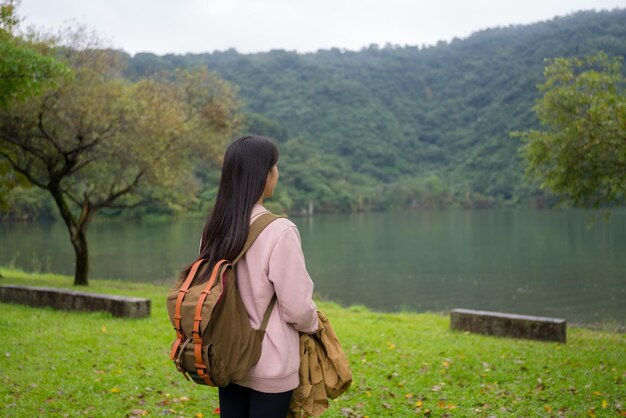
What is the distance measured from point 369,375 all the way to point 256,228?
4560 millimetres

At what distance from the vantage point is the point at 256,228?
2.55 metres

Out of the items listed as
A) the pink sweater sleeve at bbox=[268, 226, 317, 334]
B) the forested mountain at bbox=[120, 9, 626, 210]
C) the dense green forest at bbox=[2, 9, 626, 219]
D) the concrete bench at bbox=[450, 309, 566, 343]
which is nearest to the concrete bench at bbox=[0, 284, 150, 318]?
the concrete bench at bbox=[450, 309, 566, 343]

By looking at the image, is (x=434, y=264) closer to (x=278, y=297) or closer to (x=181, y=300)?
(x=278, y=297)

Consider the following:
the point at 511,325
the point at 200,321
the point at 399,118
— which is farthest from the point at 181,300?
the point at 399,118

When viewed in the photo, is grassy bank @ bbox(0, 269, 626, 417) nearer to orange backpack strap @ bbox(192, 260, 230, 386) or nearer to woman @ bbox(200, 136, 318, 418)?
woman @ bbox(200, 136, 318, 418)

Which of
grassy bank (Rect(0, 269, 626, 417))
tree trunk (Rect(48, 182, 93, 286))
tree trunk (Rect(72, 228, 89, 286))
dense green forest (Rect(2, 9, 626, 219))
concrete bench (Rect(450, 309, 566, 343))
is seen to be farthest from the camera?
dense green forest (Rect(2, 9, 626, 219))

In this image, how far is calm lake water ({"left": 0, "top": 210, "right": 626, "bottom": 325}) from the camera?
68.3ft

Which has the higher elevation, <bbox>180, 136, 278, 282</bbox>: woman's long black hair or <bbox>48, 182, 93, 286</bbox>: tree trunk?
<bbox>180, 136, 278, 282</bbox>: woman's long black hair

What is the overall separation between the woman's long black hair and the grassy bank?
10.7ft

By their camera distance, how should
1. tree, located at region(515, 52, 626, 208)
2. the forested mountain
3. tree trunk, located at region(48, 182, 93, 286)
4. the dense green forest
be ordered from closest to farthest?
1. tree, located at region(515, 52, 626, 208)
2. tree trunk, located at region(48, 182, 93, 286)
3. the dense green forest
4. the forested mountain

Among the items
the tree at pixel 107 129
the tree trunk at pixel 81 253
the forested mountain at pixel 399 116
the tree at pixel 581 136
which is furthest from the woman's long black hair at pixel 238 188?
the forested mountain at pixel 399 116

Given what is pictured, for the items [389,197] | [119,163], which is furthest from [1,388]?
[389,197]

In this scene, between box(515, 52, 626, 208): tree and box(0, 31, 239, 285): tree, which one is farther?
box(0, 31, 239, 285): tree

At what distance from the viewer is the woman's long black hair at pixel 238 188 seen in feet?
8.58
